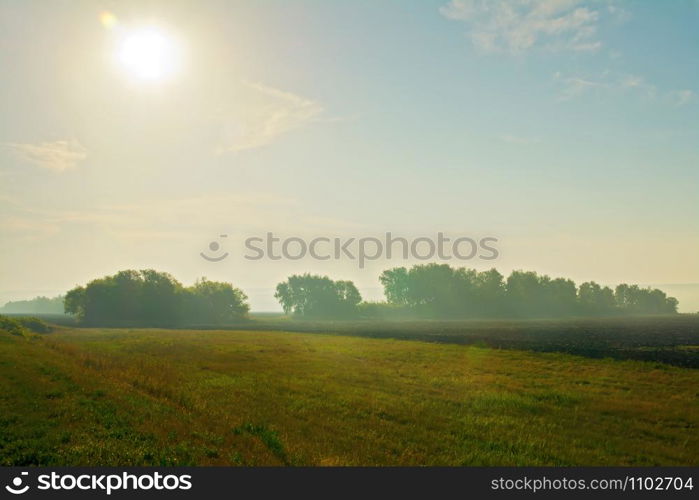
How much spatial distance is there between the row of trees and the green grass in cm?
11028

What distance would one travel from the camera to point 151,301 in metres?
147

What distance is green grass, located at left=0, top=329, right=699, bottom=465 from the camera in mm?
13750

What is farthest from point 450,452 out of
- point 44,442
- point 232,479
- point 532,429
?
point 44,442

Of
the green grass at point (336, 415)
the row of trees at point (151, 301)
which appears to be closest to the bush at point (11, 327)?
the green grass at point (336, 415)

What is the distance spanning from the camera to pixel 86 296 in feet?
439

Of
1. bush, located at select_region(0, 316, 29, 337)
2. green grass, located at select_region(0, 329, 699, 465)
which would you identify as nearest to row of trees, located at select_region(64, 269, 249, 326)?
bush, located at select_region(0, 316, 29, 337)

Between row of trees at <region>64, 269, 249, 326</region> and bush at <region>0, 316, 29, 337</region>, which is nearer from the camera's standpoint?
bush at <region>0, 316, 29, 337</region>

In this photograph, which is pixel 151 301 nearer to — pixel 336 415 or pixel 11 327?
pixel 11 327

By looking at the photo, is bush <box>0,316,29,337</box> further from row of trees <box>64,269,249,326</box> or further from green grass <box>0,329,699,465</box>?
row of trees <box>64,269,249,326</box>

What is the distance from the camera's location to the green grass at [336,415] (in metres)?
13.8

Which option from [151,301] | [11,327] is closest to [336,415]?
[11,327]

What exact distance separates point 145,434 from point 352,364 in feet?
85.3

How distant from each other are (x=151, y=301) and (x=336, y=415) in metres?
145

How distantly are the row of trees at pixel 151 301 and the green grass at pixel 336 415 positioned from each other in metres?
110
